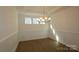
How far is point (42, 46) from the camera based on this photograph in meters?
1.38

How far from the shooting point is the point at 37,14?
55.1 inches

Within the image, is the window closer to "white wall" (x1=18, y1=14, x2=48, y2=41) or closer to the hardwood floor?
"white wall" (x1=18, y1=14, x2=48, y2=41)

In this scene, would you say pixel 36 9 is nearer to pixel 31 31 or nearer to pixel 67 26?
pixel 31 31

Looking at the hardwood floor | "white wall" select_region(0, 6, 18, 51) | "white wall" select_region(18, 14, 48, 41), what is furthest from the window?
the hardwood floor

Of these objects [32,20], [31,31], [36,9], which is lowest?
[31,31]

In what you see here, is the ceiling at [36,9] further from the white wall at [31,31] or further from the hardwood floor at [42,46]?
the hardwood floor at [42,46]

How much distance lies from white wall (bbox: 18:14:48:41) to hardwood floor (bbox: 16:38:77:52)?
0.06m

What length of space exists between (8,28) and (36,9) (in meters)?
0.44

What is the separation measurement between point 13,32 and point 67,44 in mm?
734

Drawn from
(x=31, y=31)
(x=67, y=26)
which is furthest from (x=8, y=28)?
(x=67, y=26)

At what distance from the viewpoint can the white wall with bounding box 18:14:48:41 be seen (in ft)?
4.57

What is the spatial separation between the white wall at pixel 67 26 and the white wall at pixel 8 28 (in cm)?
53

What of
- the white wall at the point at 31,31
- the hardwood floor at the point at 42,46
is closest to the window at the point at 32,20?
the white wall at the point at 31,31
